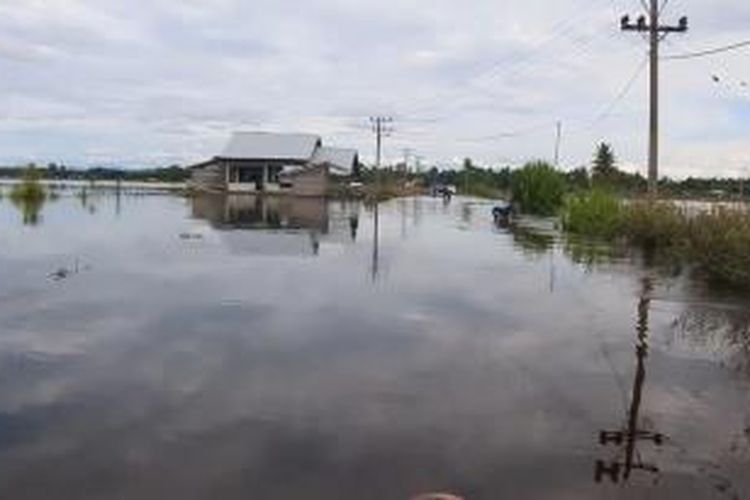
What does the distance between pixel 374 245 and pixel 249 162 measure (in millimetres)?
57157

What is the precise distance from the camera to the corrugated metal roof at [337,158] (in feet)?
298

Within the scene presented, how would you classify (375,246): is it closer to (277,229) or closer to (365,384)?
(277,229)

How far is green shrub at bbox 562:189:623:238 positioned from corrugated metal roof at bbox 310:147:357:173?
48.4m

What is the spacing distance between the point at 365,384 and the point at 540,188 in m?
45.4

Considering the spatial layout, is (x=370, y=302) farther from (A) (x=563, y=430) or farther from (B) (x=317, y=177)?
(B) (x=317, y=177)

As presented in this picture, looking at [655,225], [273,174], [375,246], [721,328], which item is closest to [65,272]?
[375,246]

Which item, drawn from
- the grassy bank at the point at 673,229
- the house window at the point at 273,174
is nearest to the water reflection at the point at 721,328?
the grassy bank at the point at 673,229

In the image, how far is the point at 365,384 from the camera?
10906 millimetres

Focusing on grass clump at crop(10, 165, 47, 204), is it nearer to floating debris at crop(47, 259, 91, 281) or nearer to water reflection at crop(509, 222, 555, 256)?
water reflection at crop(509, 222, 555, 256)

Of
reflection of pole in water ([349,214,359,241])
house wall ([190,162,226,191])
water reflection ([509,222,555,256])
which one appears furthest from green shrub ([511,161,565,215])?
house wall ([190,162,226,191])

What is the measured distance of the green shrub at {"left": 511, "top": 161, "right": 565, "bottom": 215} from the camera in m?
54.2

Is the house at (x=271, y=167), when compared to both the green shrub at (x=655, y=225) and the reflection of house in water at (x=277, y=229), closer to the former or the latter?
the reflection of house in water at (x=277, y=229)

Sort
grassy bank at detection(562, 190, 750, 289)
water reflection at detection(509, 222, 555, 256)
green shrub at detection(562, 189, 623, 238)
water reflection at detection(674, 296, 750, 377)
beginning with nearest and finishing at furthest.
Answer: water reflection at detection(674, 296, 750, 377)
grassy bank at detection(562, 190, 750, 289)
water reflection at detection(509, 222, 555, 256)
green shrub at detection(562, 189, 623, 238)

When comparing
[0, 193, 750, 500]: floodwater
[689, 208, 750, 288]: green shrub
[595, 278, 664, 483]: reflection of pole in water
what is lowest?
[595, 278, 664, 483]: reflection of pole in water
